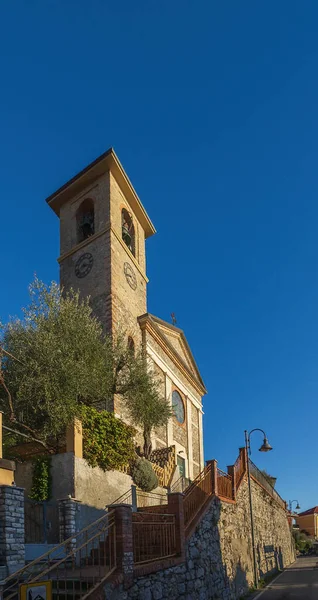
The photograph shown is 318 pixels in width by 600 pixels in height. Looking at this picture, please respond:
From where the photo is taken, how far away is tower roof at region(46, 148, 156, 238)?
929 inches

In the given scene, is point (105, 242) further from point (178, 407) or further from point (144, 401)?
point (178, 407)

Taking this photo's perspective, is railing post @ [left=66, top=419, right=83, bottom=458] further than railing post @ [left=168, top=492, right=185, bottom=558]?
Yes

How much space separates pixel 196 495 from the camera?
44.3 feet

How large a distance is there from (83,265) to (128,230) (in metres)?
3.84

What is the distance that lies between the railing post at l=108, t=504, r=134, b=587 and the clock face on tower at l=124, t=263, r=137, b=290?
14.6 metres

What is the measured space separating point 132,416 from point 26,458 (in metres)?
6.36

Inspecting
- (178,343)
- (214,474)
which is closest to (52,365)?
(214,474)

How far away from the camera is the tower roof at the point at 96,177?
2359 cm

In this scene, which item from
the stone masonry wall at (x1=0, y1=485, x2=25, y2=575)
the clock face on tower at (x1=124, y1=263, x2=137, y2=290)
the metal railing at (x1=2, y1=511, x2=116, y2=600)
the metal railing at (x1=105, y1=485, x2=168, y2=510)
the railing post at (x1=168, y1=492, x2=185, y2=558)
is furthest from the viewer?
the clock face on tower at (x1=124, y1=263, x2=137, y2=290)

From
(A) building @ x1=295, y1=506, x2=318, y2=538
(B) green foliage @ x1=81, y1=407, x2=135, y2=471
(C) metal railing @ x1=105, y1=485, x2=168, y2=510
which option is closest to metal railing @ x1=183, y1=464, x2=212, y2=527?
(C) metal railing @ x1=105, y1=485, x2=168, y2=510

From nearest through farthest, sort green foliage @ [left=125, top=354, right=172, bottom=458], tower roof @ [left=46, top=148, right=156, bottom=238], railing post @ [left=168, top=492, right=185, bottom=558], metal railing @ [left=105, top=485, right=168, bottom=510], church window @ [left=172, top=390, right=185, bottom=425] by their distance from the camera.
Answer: railing post @ [left=168, top=492, right=185, bottom=558] → metal railing @ [left=105, top=485, right=168, bottom=510] → green foliage @ [left=125, top=354, right=172, bottom=458] → tower roof @ [left=46, top=148, right=156, bottom=238] → church window @ [left=172, top=390, right=185, bottom=425]

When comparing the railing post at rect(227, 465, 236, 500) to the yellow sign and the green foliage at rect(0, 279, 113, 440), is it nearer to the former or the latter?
the green foliage at rect(0, 279, 113, 440)

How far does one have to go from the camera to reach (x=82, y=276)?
2259 centimetres

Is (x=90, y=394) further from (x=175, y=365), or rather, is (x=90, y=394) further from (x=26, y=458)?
(x=175, y=365)
